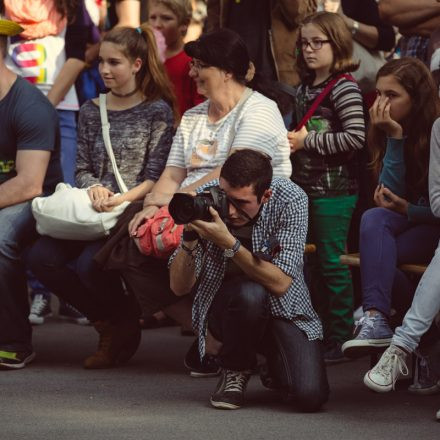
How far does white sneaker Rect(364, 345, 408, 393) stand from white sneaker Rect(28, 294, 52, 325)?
3.15 meters

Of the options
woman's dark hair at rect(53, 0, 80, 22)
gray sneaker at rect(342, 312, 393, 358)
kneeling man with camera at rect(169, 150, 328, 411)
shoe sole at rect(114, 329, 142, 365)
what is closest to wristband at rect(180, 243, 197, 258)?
kneeling man with camera at rect(169, 150, 328, 411)

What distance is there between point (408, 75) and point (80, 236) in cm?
184

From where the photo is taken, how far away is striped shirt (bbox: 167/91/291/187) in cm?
630

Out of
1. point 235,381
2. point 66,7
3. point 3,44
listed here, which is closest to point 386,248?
point 235,381

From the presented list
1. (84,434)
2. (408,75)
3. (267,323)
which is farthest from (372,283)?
(84,434)

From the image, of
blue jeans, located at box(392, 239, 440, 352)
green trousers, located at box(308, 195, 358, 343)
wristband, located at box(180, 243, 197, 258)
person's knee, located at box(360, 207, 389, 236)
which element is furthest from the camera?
green trousers, located at box(308, 195, 358, 343)

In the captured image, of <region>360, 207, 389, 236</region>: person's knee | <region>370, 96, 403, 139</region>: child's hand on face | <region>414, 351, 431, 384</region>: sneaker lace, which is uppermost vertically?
<region>370, 96, 403, 139</region>: child's hand on face

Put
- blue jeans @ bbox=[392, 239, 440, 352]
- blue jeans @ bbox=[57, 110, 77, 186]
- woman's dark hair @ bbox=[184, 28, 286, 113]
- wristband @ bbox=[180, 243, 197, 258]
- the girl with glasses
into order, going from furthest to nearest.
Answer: blue jeans @ bbox=[57, 110, 77, 186]
the girl with glasses
woman's dark hair @ bbox=[184, 28, 286, 113]
wristband @ bbox=[180, 243, 197, 258]
blue jeans @ bbox=[392, 239, 440, 352]

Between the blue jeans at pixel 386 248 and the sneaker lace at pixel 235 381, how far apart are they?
0.63 m

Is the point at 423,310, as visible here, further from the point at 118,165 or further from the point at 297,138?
the point at 118,165

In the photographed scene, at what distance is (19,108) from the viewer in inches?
263

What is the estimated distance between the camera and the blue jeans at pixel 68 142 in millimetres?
8109

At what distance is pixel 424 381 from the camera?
589 centimetres

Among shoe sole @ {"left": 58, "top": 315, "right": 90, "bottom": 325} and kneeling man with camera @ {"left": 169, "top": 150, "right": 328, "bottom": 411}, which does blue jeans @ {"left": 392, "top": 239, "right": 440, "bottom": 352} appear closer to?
kneeling man with camera @ {"left": 169, "top": 150, "right": 328, "bottom": 411}
